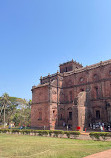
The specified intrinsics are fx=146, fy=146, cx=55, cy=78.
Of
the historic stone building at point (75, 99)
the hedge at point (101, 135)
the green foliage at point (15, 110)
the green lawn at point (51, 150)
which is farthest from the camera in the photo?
the green foliage at point (15, 110)

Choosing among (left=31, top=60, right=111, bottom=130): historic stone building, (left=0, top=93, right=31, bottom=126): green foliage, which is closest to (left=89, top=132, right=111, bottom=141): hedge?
(left=31, top=60, right=111, bottom=130): historic stone building

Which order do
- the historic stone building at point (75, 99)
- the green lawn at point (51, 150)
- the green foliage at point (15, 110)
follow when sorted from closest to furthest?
the green lawn at point (51, 150)
the historic stone building at point (75, 99)
the green foliage at point (15, 110)

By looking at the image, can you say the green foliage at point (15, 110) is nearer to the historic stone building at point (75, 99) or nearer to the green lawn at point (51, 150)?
the historic stone building at point (75, 99)

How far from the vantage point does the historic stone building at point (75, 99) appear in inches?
994

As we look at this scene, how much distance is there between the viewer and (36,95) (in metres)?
34.3

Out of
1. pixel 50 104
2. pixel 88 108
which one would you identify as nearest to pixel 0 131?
pixel 50 104

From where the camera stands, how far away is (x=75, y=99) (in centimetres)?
2547

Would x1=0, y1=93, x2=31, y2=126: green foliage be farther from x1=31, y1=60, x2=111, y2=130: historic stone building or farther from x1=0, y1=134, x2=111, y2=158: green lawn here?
x1=0, y1=134, x2=111, y2=158: green lawn

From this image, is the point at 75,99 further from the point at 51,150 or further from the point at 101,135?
the point at 51,150

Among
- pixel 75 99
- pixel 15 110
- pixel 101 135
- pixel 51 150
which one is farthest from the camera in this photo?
pixel 15 110

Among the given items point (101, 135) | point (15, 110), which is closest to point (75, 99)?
point (101, 135)

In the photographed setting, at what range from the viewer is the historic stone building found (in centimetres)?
2524

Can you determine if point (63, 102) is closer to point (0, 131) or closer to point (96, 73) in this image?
point (96, 73)

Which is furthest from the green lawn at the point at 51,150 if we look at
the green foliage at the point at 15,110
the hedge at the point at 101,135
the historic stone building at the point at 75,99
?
the green foliage at the point at 15,110
